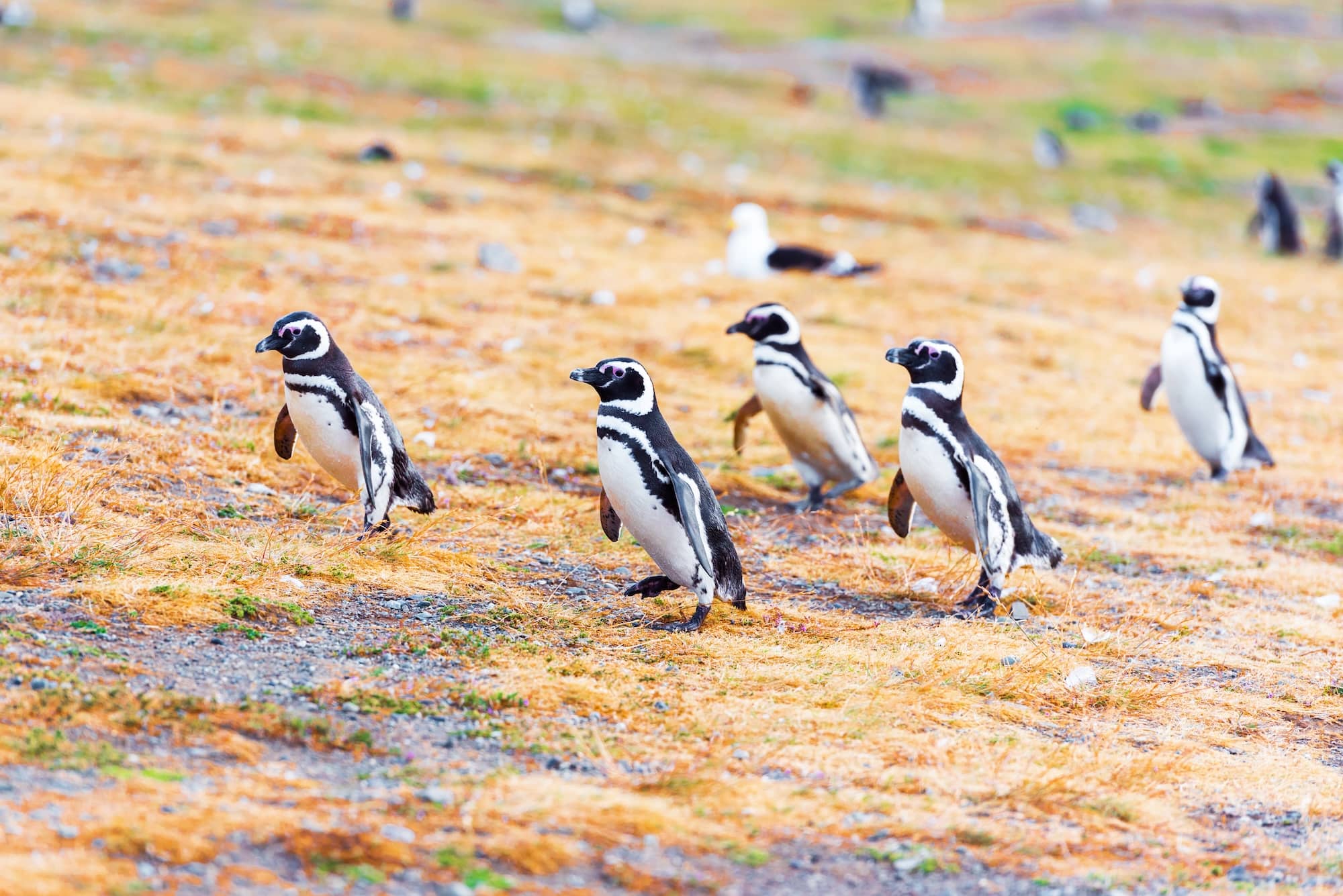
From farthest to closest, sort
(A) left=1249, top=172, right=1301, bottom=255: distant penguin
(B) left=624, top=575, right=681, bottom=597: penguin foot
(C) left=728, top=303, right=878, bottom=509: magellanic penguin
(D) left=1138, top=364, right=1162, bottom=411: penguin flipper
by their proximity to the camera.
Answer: (A) left=1249, top=172, right=1301, bottom=255: distant penguin → (D) left=1138, top=364, right=1162, bottom=411: penguin flipper → (C) left=728, top=303, right=878, bottom=509: magellanic penguin → (B) left=624, top=575, right=681, bottom=597: penguin foot

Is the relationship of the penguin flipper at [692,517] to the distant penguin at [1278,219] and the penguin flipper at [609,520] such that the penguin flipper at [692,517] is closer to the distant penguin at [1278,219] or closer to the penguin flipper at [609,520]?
the penguin flipper at [609,520]

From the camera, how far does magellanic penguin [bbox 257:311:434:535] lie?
21.6ft

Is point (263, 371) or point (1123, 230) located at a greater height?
point (1123, 230)

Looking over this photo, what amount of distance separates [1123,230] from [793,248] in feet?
27.1

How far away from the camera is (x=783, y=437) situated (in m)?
8.74

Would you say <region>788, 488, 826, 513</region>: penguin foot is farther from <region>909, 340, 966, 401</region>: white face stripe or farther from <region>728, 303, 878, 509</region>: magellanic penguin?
<region>909, 340, 966, 401</region>: white face stripe

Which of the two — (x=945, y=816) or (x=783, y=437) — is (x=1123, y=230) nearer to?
(x=783, y=437)

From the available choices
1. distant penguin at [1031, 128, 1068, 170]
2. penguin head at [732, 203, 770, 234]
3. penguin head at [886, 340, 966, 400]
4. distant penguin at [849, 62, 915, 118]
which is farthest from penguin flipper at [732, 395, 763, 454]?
distant penguin at [849, 62, 915, 118]

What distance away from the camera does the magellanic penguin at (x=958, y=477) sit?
6789 millimetres

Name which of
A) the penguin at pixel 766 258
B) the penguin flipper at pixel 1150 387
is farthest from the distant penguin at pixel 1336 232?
the penguin flipper at pixel 1150 387

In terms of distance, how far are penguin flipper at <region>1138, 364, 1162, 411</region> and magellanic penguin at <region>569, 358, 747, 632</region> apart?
5680 mm

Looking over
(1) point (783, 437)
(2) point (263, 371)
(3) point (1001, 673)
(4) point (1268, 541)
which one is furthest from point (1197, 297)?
(2) point (263, 371)

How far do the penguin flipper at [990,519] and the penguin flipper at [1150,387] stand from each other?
14.7 feet

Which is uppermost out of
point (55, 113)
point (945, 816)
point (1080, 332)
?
point (55, 113)
